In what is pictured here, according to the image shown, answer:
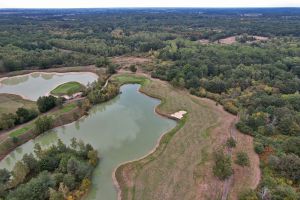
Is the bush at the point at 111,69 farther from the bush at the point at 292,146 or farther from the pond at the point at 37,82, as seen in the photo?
the bush at the point at 292,146

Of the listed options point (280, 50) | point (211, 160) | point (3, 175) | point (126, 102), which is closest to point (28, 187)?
point (3, 175)

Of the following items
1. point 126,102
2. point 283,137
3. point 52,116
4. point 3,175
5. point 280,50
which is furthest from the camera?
point 280,50

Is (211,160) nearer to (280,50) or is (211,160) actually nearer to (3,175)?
(3,175)

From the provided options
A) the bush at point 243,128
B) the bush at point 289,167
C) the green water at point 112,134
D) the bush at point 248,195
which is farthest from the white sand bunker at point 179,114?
the bush at point 248,195

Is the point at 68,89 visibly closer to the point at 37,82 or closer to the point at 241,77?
the point at 37,82

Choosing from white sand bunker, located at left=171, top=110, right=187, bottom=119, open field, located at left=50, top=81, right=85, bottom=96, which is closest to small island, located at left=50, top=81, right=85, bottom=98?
open field, located at left=50, top=81, right=85, bottom=96

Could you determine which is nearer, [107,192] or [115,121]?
[107,192]

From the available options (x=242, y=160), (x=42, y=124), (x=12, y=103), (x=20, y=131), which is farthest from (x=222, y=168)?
(x=12, y=103)
